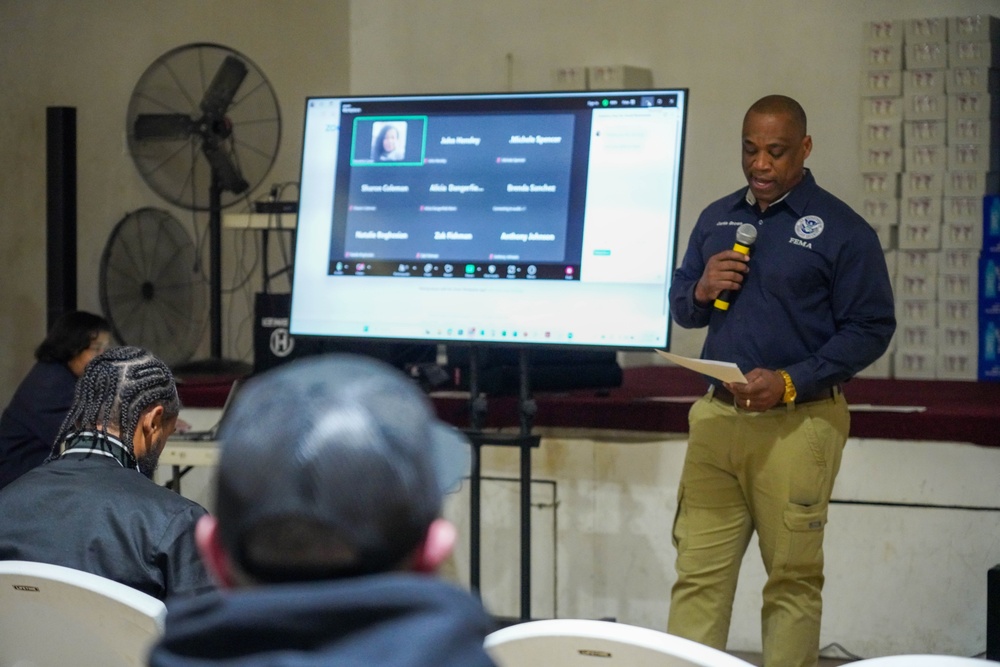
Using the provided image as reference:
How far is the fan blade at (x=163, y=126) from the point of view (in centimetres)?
580

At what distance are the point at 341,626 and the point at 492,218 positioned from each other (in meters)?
2.76

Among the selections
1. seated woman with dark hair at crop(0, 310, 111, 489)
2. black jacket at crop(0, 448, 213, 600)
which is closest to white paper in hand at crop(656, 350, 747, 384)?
black jacket at crop(0, 448, 213, 600)

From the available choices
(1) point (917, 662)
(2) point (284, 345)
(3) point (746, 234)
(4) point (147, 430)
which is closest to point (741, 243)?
(3) point (746, 234)

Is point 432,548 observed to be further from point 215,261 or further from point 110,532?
point 215,261

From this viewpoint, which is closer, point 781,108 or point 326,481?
point 326,481

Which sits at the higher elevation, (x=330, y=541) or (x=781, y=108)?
(x=781, y=108)

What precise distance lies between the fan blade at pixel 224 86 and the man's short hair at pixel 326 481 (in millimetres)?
5140

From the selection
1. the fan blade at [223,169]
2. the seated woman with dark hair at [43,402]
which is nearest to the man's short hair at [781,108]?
the seated woman with dark hair at [43,402]

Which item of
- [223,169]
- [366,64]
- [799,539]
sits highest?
[366,64]

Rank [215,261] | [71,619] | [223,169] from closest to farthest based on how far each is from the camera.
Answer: [71,619]
[223,169]
[215,261]

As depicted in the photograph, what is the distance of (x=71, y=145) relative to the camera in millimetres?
6340

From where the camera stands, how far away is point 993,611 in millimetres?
3422

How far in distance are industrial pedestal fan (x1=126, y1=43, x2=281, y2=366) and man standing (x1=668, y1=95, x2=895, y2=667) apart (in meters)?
3.33

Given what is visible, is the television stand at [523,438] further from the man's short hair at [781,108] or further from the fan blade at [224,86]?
the fan blade at [224,86]
